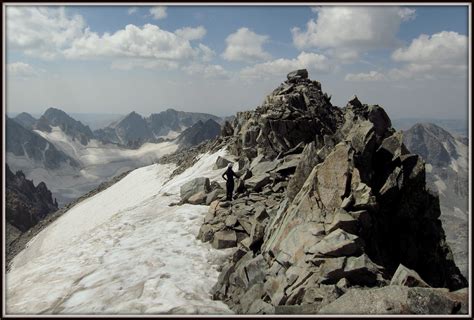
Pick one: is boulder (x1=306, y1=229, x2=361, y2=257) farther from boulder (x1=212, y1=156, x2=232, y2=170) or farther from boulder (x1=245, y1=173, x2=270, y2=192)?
boulder (x1=212, y1=156, x2=232, y2=170)

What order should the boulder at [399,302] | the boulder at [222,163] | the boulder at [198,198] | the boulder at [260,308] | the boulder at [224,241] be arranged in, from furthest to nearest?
the boulder at [222,163], the boulder at [198,198], the boulder at [224,241], the boulder at [260,308], the boulder at [399,302]

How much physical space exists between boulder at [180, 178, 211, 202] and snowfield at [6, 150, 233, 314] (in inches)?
60.8

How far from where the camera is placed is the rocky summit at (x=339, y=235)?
43.9 ft

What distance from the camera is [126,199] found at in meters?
51.0

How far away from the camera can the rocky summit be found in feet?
43.9

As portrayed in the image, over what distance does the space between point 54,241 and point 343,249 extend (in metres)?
37.7

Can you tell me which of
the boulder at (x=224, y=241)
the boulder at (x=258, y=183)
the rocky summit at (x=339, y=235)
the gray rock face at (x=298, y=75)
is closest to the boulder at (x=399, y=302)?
the rocky summit at (x=339, y=235)

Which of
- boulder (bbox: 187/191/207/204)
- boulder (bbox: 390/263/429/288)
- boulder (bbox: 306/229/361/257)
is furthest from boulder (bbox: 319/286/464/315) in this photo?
boulder (bbox: 187/191/207/204)

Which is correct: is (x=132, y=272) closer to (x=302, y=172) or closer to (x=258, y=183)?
(x=302, y=172)

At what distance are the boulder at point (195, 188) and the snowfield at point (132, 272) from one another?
154cm

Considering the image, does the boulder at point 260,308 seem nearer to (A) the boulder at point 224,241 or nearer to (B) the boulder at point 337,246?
(B) the boulder at point 337,246

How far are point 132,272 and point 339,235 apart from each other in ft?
32.4

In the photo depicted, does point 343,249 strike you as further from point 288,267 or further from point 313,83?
point 313,83

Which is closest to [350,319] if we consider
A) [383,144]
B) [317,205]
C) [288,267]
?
[288,267]
